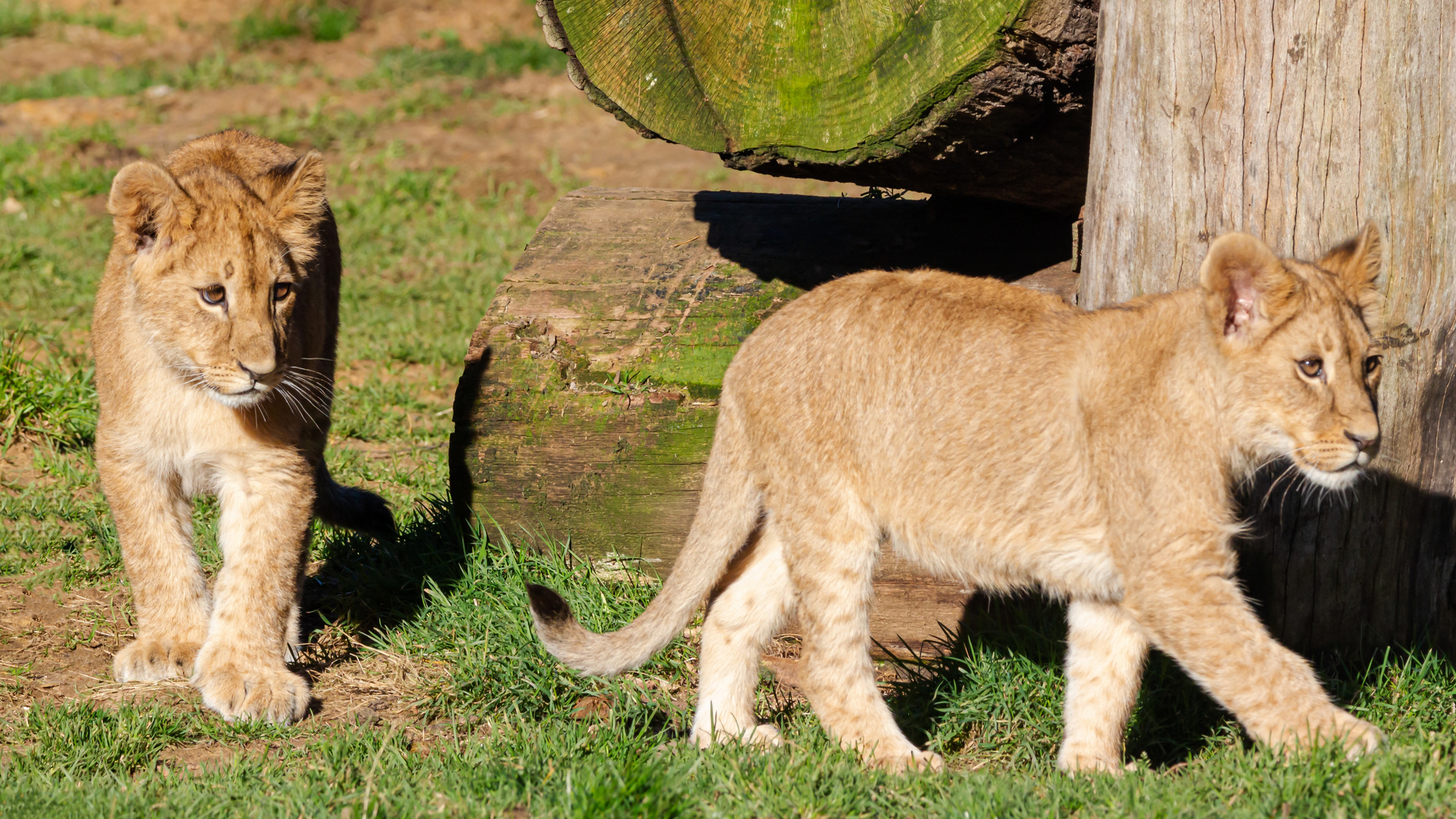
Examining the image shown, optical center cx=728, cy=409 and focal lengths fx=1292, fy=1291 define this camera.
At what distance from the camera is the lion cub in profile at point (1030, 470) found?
3.15 metres

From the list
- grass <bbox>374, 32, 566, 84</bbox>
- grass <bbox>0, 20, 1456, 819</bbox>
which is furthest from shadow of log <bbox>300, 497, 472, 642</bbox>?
grass <bbox>374, 32, 566, 84</bbox>

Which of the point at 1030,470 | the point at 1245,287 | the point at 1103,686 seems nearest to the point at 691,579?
the point at 1030,470

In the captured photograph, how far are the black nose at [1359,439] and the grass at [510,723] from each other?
74cm

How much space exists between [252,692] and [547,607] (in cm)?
113

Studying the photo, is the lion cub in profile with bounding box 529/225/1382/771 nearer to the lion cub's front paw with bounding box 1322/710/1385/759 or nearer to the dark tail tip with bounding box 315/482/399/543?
the lion cub's front paw with bounding box 1322/710/1385/759

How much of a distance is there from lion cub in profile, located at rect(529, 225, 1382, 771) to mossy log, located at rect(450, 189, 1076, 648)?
0.84 m

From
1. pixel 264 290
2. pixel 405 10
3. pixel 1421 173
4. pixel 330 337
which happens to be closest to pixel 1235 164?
pixel 1421 173

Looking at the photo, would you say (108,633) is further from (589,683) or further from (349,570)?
(589,683)

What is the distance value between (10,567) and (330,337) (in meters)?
1.57

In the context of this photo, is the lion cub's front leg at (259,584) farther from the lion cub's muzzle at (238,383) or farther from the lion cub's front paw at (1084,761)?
the lion cub's front paw at (1084,761)

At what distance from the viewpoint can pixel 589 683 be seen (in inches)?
167

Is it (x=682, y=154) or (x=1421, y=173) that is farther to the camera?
(x=682, y=154)

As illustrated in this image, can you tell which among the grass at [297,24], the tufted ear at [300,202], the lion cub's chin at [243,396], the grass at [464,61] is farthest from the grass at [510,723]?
the grass at [297,24]

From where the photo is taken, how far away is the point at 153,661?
14.1 ft
